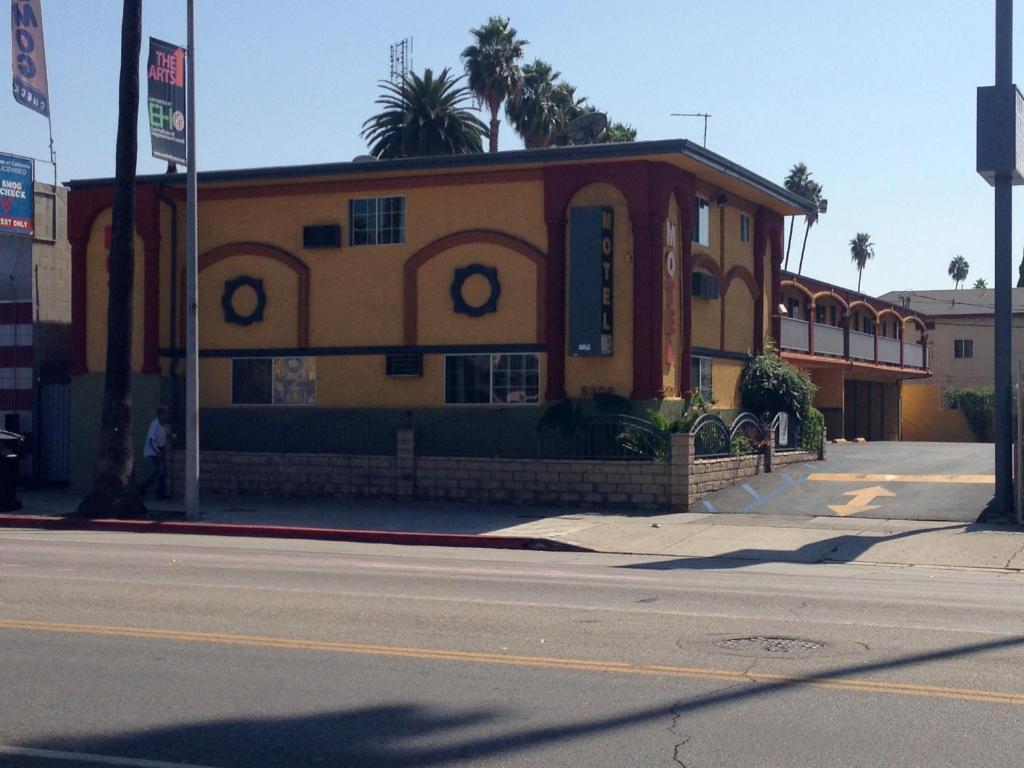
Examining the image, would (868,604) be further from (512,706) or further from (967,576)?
(512,706)

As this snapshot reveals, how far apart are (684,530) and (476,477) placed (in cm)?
472

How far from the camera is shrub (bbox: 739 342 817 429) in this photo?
2934 cm

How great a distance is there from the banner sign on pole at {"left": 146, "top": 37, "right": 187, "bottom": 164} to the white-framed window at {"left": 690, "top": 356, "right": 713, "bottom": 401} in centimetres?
1124

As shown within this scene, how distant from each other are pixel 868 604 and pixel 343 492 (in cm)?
1371

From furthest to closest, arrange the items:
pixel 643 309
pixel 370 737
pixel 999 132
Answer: pixel 643 309 → pixel 999 132 → pixel 370 737

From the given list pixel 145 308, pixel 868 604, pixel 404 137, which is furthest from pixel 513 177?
pixel 404 137

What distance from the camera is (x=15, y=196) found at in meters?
27.9

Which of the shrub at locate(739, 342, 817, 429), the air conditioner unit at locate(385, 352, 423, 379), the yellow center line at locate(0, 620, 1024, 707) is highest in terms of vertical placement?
the air conditioner unit at locate(385, 352, 423, 379)

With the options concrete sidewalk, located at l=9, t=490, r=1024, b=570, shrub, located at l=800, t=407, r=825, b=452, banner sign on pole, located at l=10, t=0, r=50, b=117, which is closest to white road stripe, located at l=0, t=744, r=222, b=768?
concrete sidewalk, located at l=9, t=490, r=1024, b=570

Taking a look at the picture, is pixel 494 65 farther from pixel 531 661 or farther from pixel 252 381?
pixel 531 661

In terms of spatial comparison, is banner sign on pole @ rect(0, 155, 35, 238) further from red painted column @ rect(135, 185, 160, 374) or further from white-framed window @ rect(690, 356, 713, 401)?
white-framed window @ rect(690, 356, 713, 401)

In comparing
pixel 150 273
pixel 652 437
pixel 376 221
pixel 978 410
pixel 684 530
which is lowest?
pixel 684 530

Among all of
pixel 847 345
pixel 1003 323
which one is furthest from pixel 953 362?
pixel 1003 323

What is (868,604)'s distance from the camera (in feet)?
39.5
